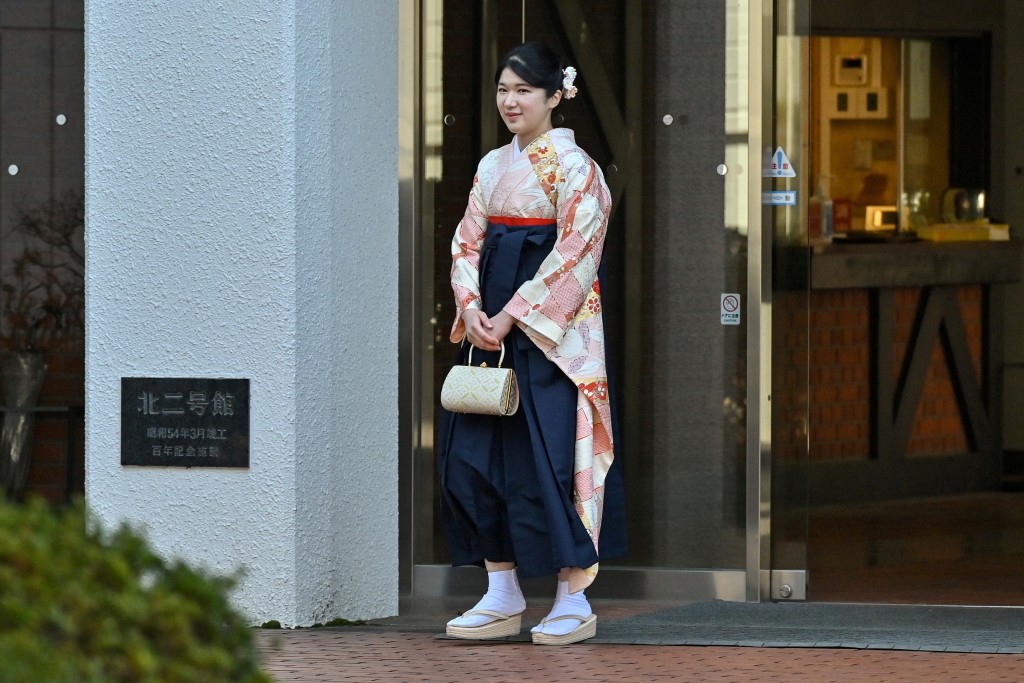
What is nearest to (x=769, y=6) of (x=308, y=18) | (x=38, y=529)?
(x=308, y=18)

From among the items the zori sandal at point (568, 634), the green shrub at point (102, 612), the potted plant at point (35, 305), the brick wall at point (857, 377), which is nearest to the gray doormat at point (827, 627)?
the zori sandal at point (568, 634)

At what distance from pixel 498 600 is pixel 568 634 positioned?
257 mm

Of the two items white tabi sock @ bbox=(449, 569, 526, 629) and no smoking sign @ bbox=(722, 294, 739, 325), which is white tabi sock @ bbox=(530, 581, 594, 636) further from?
no smoking sign @ bbox=(722, 294, 739, 325)

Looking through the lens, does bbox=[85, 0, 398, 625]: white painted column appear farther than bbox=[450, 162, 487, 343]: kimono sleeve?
Yes

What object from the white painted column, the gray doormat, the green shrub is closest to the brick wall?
the gray doormat

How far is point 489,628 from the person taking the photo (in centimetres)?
562

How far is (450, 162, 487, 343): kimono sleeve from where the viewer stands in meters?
5.55

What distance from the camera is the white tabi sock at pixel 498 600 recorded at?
5.62 m

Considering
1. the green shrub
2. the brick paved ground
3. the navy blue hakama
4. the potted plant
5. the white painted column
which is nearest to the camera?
the green shrub

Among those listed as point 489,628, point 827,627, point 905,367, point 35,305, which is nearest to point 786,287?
point 827,627

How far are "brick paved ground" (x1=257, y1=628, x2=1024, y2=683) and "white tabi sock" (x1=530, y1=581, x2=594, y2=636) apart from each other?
0.21 feet

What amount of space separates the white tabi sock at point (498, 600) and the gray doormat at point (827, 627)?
0.91 feet

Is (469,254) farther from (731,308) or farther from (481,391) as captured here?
(731,308)

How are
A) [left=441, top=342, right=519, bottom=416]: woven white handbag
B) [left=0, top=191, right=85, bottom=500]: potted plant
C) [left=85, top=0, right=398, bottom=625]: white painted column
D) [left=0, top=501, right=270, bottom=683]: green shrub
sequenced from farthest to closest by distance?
[left=0, top=191, right=85, bottom=500]: potted plant < [left=85, top=0, right=398, bottom=625]: white painted column < [left=441, top=342, right=519, bottom=416]: woven white handbag < [left=0, top=501, right=270, bottom=683]: green shrub
